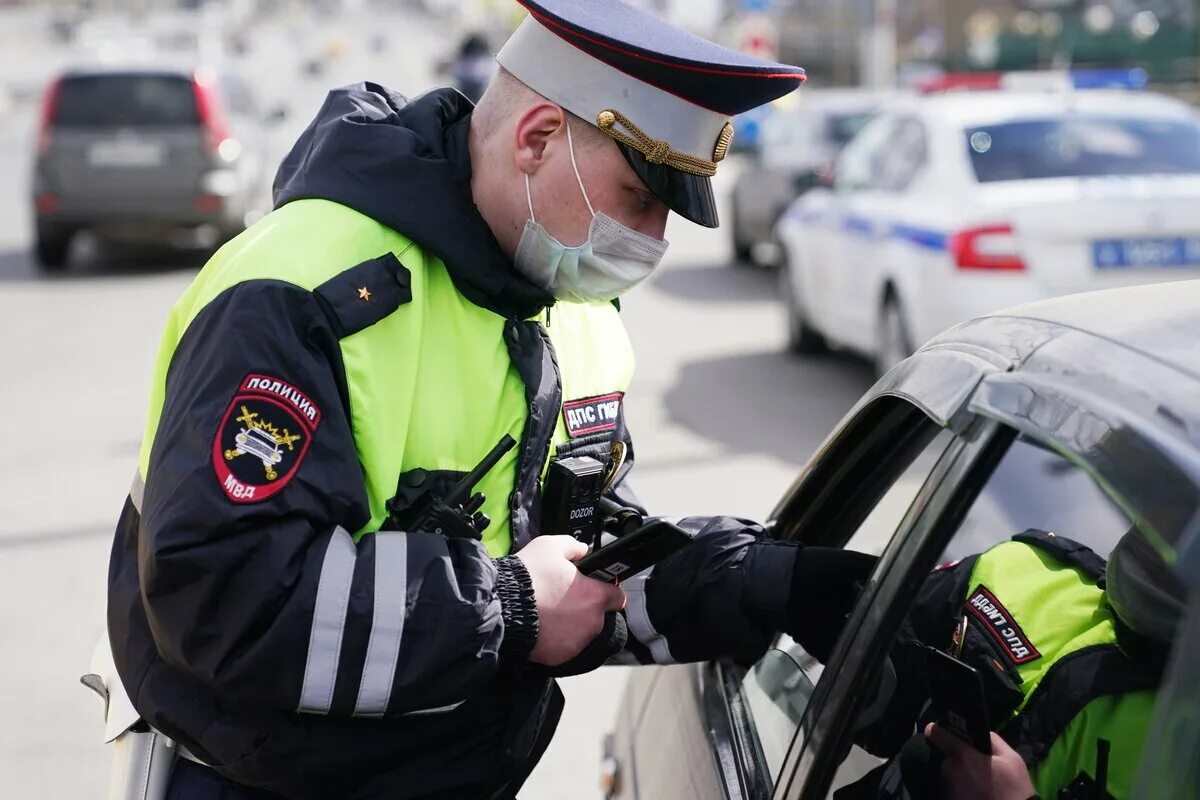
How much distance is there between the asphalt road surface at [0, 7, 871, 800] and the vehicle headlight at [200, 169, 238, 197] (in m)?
0.79

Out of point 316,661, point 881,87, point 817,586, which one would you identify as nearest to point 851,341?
point 817,586

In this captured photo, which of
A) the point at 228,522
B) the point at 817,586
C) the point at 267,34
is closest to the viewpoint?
the point at 228,522

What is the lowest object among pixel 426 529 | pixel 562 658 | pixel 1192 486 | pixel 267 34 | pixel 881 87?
pixel 267 34

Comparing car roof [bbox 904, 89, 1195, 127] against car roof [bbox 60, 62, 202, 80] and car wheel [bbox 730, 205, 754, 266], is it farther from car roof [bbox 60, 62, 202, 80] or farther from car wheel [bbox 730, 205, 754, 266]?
car roof [bbox 60, 62, 202, 80]

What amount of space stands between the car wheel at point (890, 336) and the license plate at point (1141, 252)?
1.04 meters

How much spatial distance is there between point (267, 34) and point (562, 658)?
101 m

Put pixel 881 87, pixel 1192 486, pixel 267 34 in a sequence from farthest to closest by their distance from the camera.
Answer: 1. pixel 267 34
2. pixel 881 87
3. pixel 1192 486

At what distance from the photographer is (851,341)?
26.9 ft

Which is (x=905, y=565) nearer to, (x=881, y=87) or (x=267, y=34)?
(x=881, y=87)

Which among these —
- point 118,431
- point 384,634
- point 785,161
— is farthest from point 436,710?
point 785,161

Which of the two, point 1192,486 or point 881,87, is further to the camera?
point 881,87

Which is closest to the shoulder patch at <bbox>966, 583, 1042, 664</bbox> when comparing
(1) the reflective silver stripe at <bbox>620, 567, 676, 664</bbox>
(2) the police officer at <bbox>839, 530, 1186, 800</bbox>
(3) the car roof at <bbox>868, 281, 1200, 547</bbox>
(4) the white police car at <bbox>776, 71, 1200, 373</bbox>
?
(2) the police officer at <bbox>839, 530, 1186, 800</bbox>

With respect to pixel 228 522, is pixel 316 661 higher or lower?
lower

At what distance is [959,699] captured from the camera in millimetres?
1717
